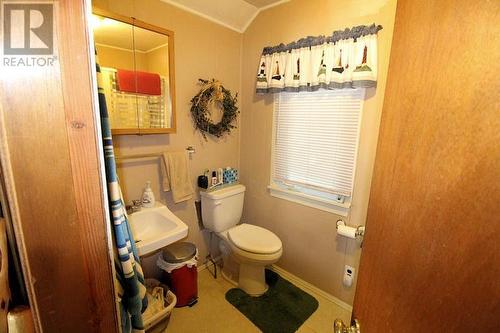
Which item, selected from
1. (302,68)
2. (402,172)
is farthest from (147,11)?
(402,172)

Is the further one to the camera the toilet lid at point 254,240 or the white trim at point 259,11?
the white trim at point 259,11

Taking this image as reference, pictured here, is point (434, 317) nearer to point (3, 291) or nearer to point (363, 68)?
point (3, 291)

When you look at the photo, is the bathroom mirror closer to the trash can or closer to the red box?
the trash can

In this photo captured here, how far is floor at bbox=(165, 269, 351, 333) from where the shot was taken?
1.62m

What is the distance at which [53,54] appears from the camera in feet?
1.24

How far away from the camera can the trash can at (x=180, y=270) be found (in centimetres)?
170

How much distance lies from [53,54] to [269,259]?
173 cm

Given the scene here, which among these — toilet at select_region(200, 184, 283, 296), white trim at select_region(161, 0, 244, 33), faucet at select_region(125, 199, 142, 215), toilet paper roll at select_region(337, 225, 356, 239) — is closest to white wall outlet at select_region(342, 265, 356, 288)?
toilet paper roll at select_region(337, 225, 356, 239)

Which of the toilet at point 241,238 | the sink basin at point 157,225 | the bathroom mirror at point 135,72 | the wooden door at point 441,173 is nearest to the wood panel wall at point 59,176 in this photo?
the wooden door at point 441,173

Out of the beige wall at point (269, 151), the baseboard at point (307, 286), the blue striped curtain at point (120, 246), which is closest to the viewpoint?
the blue striped curtain at point (120, 246)

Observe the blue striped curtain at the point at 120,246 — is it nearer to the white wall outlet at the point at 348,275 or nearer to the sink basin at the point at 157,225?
the sink basin at the point at 157,225

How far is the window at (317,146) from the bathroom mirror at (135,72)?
97cm

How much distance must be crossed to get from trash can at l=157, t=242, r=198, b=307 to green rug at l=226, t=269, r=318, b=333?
353 millimetres

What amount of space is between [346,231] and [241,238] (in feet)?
2.82
